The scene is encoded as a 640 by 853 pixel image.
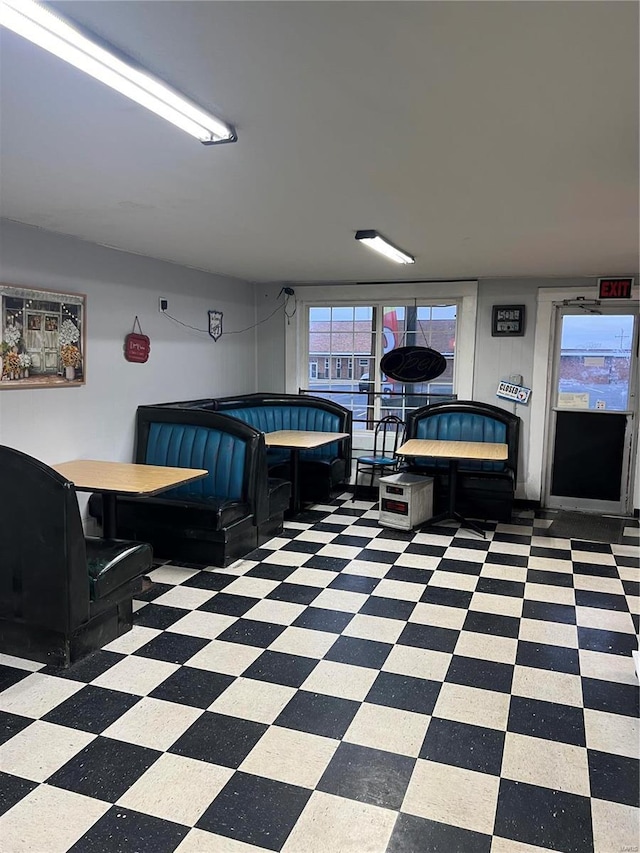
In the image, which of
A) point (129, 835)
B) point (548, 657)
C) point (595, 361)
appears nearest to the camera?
point (129, 835)

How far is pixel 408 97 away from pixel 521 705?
2618 millimetres

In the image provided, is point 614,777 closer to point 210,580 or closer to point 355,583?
point 355,583

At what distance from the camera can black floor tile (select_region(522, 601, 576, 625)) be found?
367 cm

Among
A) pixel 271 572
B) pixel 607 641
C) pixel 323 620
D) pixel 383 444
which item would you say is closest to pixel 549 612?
pixel 607 641

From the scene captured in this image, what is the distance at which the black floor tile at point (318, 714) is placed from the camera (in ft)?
8.34

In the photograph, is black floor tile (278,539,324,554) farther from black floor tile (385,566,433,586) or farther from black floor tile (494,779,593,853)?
black floor tile (494,779,593,853)

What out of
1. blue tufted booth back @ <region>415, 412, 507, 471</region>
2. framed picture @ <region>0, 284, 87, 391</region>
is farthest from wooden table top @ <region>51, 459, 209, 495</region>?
blue tufted booth back @ <region>415, 412, 507, 471</region>

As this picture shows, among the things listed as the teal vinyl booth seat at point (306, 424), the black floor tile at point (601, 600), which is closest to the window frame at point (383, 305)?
the teal vinyl booth seat at point (306, 424)

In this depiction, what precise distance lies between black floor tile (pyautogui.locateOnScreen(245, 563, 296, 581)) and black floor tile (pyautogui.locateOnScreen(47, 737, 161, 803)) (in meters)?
1.91

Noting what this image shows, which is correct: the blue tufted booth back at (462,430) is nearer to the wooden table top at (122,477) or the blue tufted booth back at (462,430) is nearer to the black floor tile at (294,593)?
the black floor tile at (294,593)

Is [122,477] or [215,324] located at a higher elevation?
[215,324]

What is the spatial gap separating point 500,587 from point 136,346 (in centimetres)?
357

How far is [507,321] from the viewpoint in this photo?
6.32 m

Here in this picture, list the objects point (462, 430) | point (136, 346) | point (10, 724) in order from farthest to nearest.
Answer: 1. point (462, 430)
2. point (136, 346)
3. point (10, 724)
